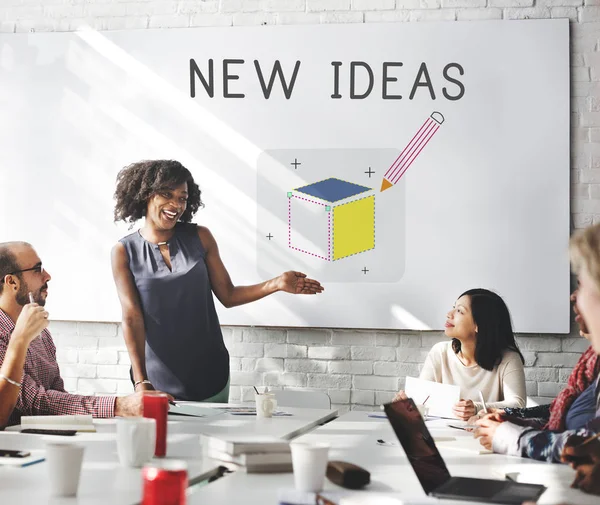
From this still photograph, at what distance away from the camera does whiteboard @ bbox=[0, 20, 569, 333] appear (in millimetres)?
4090

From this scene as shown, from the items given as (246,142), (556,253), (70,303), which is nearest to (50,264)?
(70,303)

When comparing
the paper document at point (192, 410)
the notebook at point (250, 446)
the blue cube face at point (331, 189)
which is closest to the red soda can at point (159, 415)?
the notebook at point (250, 446)

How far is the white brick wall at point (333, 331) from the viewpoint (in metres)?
4.06

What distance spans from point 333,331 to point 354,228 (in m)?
0.54

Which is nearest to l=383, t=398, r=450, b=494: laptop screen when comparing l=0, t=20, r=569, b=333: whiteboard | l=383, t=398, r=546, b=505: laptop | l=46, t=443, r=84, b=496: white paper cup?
l=383, t=398, r=546, b=505: laptop

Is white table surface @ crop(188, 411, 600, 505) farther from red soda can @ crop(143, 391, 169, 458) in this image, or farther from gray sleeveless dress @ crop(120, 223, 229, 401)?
gray sleeveless dress @ crop(120, 223, 229, 401)

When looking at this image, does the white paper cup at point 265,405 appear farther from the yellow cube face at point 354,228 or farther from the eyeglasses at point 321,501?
the eyeglasses at point 321,501

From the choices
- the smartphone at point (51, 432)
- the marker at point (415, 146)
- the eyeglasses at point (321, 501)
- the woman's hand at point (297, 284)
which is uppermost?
the marker at point (415, 146)

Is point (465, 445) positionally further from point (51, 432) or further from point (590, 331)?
point (51, 432)

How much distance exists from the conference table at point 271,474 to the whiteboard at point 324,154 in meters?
1.30

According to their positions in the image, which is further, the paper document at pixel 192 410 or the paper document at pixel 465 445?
the paper document at pixel 192 410

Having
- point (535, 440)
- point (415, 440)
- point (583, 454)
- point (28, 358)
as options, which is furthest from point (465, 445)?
point (28, 358)

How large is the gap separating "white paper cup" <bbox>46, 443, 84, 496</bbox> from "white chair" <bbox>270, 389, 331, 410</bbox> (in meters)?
2.09

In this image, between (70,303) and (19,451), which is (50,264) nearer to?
(70,303)
